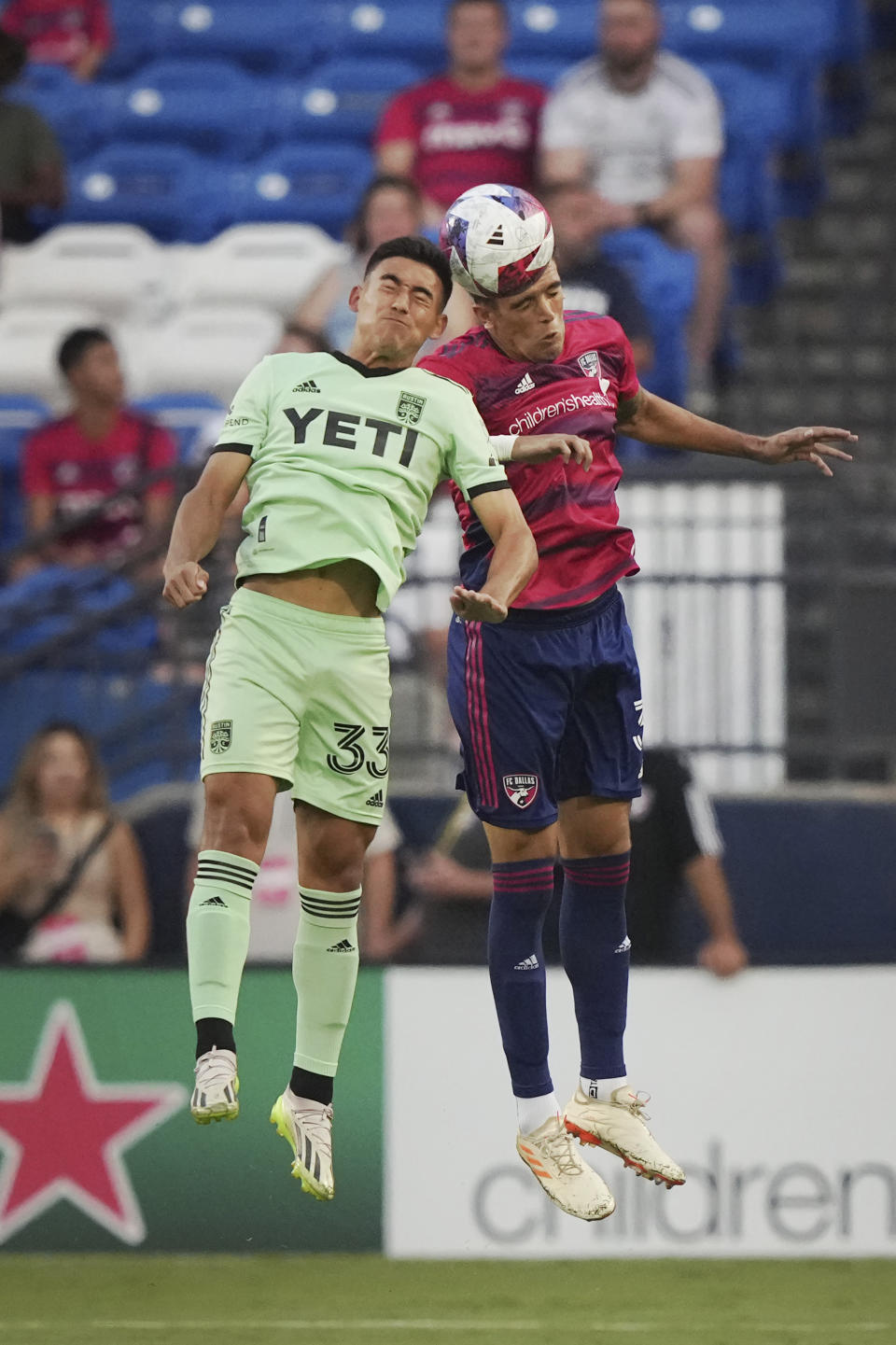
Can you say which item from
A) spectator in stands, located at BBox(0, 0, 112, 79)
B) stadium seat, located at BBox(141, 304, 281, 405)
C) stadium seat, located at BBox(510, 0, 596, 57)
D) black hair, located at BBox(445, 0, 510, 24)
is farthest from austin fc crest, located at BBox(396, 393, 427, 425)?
spectator in stands, located at BBox(0, 0, 112, 79)

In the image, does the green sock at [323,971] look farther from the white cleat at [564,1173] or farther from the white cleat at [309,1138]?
the white cleat at [564,1173]

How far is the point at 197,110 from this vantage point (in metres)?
13.0

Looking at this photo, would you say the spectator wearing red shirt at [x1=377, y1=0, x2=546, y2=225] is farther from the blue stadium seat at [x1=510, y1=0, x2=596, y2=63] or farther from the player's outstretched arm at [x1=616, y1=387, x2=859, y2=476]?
the player's outstretched arm at [x1=616, y1=387, x2=859, y2=476]

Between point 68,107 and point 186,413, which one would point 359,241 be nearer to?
point 186,413

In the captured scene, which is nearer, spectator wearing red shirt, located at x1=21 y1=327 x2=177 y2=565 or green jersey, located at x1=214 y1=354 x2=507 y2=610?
green jersey, located at x1=214 y1=354 x2=507 y2=610

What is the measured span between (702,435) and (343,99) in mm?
7674

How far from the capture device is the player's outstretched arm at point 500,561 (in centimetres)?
477

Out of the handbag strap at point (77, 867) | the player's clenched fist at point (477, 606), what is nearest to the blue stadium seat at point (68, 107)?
the handbag strap at point (77, 867)

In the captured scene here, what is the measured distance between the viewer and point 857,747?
30.7 feet

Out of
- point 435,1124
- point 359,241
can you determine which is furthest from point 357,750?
point 359,241

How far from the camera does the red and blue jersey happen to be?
541cm

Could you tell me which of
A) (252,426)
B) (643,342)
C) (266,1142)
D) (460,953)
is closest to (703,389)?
(643,342)

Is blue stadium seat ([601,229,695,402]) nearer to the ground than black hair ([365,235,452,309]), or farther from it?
farther from it

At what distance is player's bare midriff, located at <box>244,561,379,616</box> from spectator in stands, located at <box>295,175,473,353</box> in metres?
4.69
